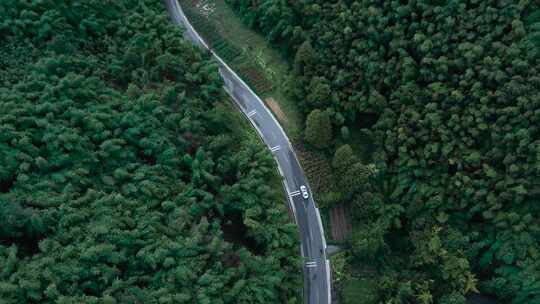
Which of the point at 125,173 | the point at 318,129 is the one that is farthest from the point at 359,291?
the point at 125,173

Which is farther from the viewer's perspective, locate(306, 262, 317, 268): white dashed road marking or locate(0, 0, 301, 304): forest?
locate(306, 262, 317, 268): white dashed road marking

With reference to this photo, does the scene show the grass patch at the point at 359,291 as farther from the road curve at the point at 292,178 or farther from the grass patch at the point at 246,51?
the grass patch at the point at 246,51

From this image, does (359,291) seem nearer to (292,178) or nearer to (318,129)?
(292,178)

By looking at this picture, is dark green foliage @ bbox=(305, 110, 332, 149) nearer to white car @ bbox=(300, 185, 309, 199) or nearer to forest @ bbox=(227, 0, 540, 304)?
forest @ bbox=(227, 0, 540, 304)

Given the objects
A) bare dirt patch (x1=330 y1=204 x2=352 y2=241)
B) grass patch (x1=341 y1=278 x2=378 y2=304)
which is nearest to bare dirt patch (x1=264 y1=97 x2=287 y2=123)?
bare dirt patch (x1=330 y1=204 x2=352 y2=241)

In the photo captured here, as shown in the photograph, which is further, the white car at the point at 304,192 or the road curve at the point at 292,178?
the white car at the point at 304,192

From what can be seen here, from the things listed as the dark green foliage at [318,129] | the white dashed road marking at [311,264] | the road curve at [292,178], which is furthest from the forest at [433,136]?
the white dashed road marking at [311,264]
